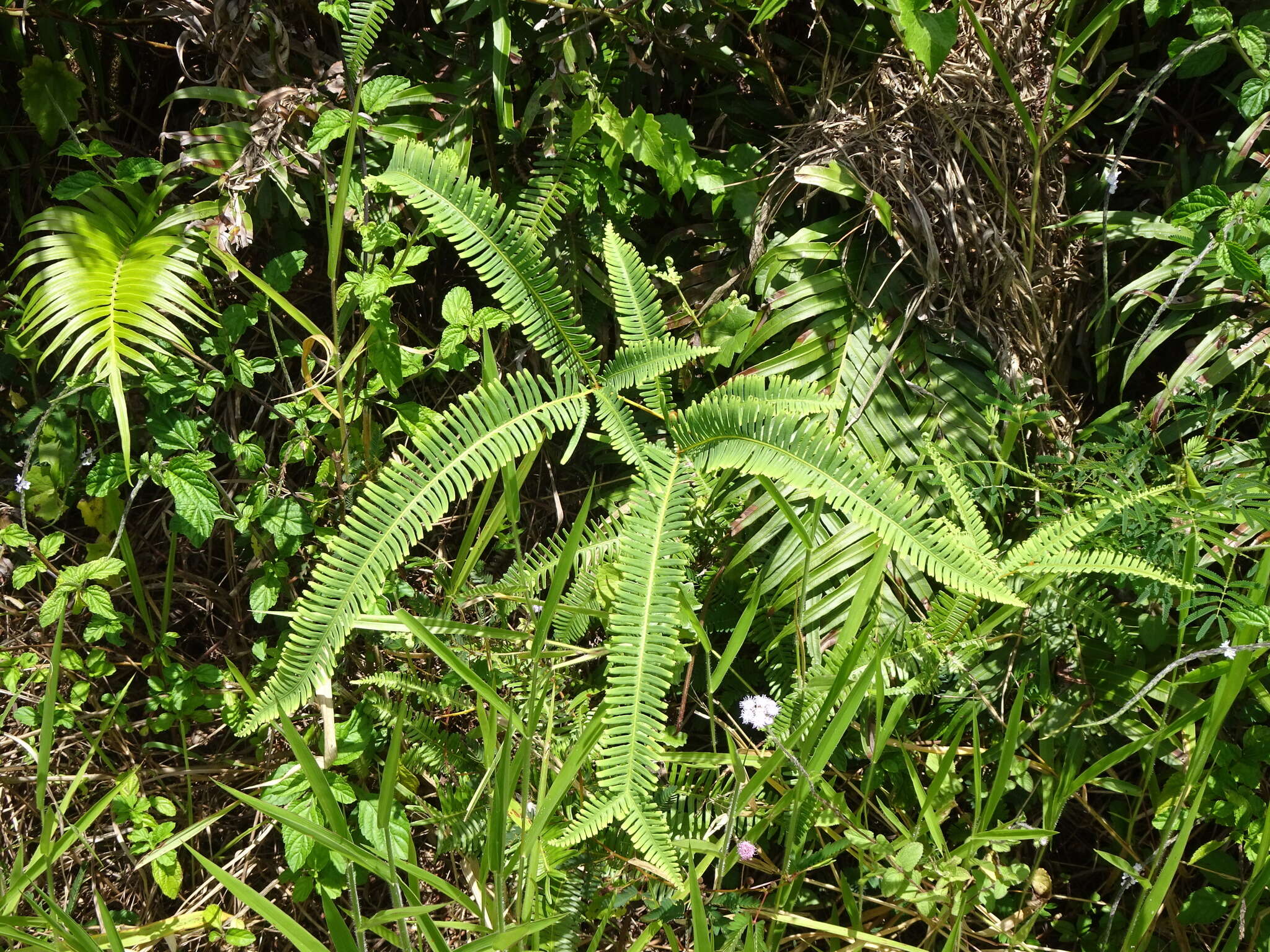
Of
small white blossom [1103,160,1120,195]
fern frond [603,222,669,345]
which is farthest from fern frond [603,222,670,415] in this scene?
small white blossom [1103,160,1120,195]

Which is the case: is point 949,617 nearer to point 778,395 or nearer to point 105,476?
point 778,395

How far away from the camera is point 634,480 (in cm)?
160

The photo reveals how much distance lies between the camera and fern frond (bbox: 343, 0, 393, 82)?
5.33 feet

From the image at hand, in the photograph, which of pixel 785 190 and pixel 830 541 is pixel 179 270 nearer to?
pixel 785 190

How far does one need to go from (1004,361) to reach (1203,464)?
41 cm

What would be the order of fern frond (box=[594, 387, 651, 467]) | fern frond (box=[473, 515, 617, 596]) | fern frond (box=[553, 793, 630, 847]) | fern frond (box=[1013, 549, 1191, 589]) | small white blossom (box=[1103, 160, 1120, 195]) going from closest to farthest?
fern frond (box=[553, 793, 630, 847])
fern frond (box=[1013, 549, 1191, 589])
fern frond (box=[594, 387, 651, 467])
fern frond (box=[473, 515, 617, 596])
small white blossom (box=[1103, 160, 1120, 195])

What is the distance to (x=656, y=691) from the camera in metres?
1.39

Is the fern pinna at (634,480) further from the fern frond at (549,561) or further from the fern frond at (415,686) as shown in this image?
the fern frond at (415,686)

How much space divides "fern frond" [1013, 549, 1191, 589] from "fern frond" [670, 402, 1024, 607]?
14 cm

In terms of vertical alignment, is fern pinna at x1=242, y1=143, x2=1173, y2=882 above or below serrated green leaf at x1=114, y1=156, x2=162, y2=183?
below

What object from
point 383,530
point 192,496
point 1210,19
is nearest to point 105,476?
point 192,496

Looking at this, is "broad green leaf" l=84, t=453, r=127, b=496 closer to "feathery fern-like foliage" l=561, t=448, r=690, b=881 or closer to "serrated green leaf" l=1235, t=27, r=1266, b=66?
"feathery fern-like foliage" l=561, t=448, r=690, b=881

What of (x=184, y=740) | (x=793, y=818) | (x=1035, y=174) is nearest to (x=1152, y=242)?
(x=1035, y=174)

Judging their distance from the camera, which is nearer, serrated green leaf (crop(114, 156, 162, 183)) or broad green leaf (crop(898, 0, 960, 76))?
broad green leaf (crop(898, 0, 960, 76))
